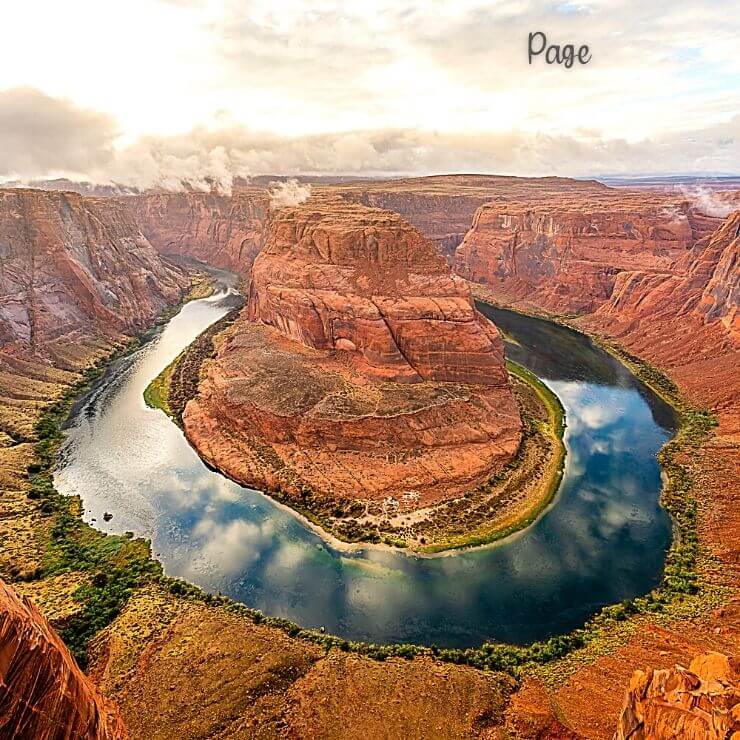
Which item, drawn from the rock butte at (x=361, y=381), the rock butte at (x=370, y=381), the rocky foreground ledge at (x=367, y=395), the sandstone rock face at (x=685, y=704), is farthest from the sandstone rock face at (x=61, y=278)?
the sandstone rock face at (x=685, y=704)

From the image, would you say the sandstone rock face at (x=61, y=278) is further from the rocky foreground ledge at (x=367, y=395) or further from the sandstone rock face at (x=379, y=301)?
the sandstone rock face at (x=379, y=301)

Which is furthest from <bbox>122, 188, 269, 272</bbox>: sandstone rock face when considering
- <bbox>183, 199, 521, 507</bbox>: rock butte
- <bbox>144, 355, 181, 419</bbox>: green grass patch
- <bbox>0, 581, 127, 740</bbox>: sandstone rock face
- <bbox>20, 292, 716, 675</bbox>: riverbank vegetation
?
<bbox>0, 581, 127, 740</bbox>: sandstone rock face

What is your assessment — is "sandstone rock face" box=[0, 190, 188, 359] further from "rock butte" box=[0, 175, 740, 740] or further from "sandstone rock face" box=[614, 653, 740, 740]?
"sandstone rock face" box=[614, 653, 740, 740]

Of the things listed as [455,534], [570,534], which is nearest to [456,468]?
[455,534]

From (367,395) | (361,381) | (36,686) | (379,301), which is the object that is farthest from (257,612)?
(379,301)

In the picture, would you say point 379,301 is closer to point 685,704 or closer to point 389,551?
point 389,551

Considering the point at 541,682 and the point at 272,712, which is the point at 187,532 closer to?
the point at 272,712

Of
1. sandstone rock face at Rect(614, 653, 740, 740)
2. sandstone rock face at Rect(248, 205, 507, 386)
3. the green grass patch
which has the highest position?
sandstone rock face at Rect(248, 205, 507, 386)
